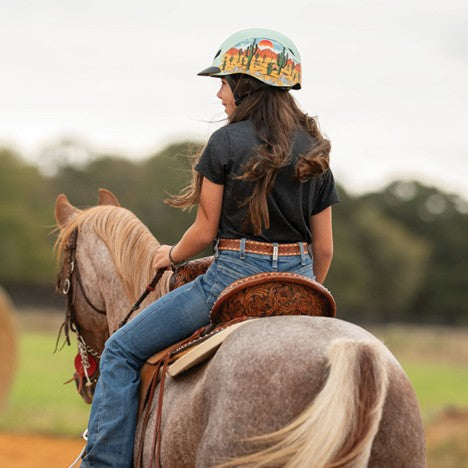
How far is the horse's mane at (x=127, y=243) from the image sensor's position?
17.4 ft

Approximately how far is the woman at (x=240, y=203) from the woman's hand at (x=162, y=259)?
24cm

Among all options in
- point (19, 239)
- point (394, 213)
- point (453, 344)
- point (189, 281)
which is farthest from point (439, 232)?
point (189, 281)

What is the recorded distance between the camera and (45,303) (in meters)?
45.0

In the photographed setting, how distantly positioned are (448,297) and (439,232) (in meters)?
7.87

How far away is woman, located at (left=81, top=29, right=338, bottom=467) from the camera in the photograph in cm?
434

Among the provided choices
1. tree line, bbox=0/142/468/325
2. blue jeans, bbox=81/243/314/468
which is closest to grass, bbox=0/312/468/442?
blue jeans, bbox=81/243/314/468

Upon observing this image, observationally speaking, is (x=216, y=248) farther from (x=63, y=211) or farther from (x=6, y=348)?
(x=6, y=348)

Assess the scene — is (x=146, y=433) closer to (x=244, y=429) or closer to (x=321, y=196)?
(x=244, y=429)

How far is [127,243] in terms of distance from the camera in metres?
5.41

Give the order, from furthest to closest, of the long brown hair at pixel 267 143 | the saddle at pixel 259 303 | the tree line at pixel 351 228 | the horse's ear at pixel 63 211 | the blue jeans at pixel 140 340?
the tree line at pixel 351 228
the horse's ear at pixel 63 211
the blue jeans at pixel 140 340
the long brown hair at pixel 267 143
the saddle at pixel 259 303

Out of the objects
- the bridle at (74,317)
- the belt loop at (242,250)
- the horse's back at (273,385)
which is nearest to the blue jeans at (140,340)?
the belt loop at (242,250)

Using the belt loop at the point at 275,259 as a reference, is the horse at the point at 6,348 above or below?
below

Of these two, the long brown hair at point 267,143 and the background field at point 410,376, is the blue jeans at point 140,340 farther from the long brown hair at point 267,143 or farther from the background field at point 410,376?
the background field at point 410,376

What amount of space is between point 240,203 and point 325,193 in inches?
19.5
